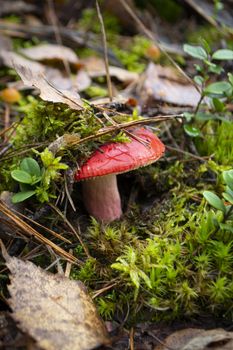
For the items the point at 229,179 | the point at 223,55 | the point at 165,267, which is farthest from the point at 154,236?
the point at 223,55

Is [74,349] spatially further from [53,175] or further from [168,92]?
[168,92]

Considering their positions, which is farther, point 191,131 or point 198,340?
point 191,131

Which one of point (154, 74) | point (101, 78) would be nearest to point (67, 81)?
point (101, 78)

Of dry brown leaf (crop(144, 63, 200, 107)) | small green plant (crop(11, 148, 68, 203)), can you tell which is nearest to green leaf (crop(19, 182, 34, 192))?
small green plant (crop(11, 148, 68, 203))

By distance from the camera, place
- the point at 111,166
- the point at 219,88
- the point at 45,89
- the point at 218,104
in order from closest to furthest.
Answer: the point at 111,166 < the point at 45,89 < the point at 219,88 < the point at 218,104

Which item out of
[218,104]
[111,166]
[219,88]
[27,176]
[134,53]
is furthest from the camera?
[134,53]

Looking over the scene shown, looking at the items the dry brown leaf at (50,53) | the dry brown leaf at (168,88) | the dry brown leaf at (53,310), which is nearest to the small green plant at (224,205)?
the dry brown leaf at (53,310)

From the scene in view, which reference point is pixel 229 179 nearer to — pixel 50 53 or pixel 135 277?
pixel 135 277
